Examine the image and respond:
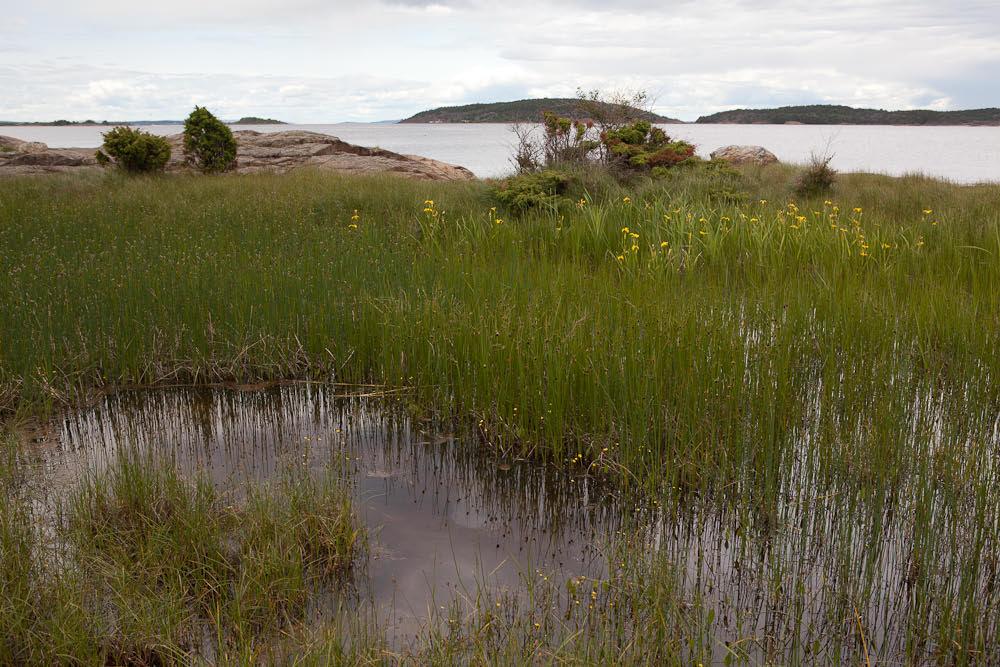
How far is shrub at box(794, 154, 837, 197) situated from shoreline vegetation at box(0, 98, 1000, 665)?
3743 millimetres

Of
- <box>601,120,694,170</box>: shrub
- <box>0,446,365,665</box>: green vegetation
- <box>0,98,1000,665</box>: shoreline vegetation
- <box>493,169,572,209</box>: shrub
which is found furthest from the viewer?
<box>601,120,694,170</box>: shrub

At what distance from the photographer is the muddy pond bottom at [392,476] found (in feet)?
11.5

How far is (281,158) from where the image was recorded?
19906 mm

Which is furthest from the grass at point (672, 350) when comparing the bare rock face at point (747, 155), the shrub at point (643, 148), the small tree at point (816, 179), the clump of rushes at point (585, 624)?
the bare rock face at point (747, 155)

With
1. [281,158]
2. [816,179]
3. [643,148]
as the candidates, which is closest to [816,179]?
[816,179]

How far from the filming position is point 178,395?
5.82 m

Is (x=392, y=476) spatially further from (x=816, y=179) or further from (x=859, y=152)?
(x=859, y=152)

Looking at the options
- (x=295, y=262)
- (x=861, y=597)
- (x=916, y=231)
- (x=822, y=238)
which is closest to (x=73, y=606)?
(x=861, y=597)

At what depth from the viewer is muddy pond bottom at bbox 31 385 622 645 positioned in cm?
351

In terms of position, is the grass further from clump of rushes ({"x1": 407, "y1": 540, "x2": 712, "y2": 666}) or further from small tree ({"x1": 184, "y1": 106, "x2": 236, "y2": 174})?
small tree ({"x1": 184, "y1": 106, "x2": 236, "y2": 174})

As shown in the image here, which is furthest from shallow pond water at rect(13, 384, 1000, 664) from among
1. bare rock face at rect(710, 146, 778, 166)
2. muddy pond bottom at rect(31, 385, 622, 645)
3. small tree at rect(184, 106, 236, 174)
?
bare rock face at rect(710, 146, 778, 166)

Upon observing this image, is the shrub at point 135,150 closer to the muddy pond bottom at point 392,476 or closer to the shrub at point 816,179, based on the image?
the muddy pond bottom at point 392,476

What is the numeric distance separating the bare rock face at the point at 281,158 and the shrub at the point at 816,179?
22.7ft

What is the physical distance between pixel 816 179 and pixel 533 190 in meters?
6.10
